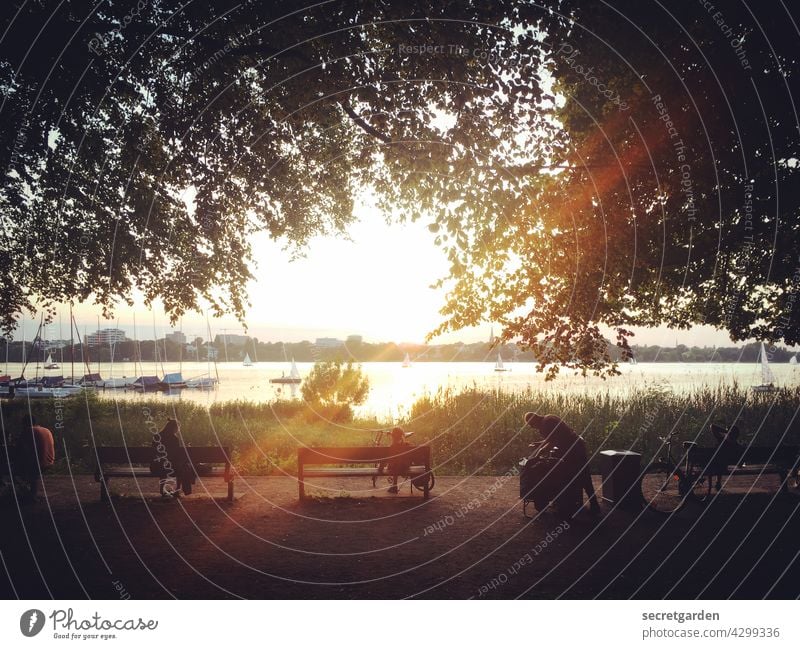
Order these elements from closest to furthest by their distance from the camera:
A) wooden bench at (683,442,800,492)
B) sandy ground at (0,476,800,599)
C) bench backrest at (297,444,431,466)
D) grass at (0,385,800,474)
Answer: sandy ground at (0,476,800,599) < wooden bench at (683,442,800,492) < bench backrest at (297,444,431,466) < grass at (0,385,800,474)

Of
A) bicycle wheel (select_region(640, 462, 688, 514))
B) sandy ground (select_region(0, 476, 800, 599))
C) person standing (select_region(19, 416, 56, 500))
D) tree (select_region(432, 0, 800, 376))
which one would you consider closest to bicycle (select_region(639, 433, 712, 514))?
bicycle wheel (select_region(640, 462, 688, 514))

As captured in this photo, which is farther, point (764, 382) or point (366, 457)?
point (764, 382)

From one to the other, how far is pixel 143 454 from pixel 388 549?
483 centimetres

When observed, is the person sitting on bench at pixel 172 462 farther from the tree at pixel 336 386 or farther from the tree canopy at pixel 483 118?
the tree at pixel 336 386

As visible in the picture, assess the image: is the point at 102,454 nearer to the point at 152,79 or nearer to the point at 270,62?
the point at 152,79

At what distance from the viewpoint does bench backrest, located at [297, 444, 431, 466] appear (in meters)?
8.27

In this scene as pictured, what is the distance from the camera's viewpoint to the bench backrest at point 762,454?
8.09m

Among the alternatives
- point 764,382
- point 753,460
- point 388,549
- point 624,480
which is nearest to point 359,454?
point 388,549

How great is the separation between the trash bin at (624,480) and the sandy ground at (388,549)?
0.75 feet

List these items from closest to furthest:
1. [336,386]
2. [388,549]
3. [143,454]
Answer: [388,549]
[143,454]
[336,386]

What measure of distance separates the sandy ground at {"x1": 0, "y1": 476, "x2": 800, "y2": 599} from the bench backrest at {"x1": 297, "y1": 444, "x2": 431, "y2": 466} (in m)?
0.70

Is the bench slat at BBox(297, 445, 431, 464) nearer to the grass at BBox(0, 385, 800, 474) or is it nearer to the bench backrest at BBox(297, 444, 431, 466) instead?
the bench backrest at BBox(297, 444, 431, 466)

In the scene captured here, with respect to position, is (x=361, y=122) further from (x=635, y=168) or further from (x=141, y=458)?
(x=141, y=458)

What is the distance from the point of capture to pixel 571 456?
7297 mm
